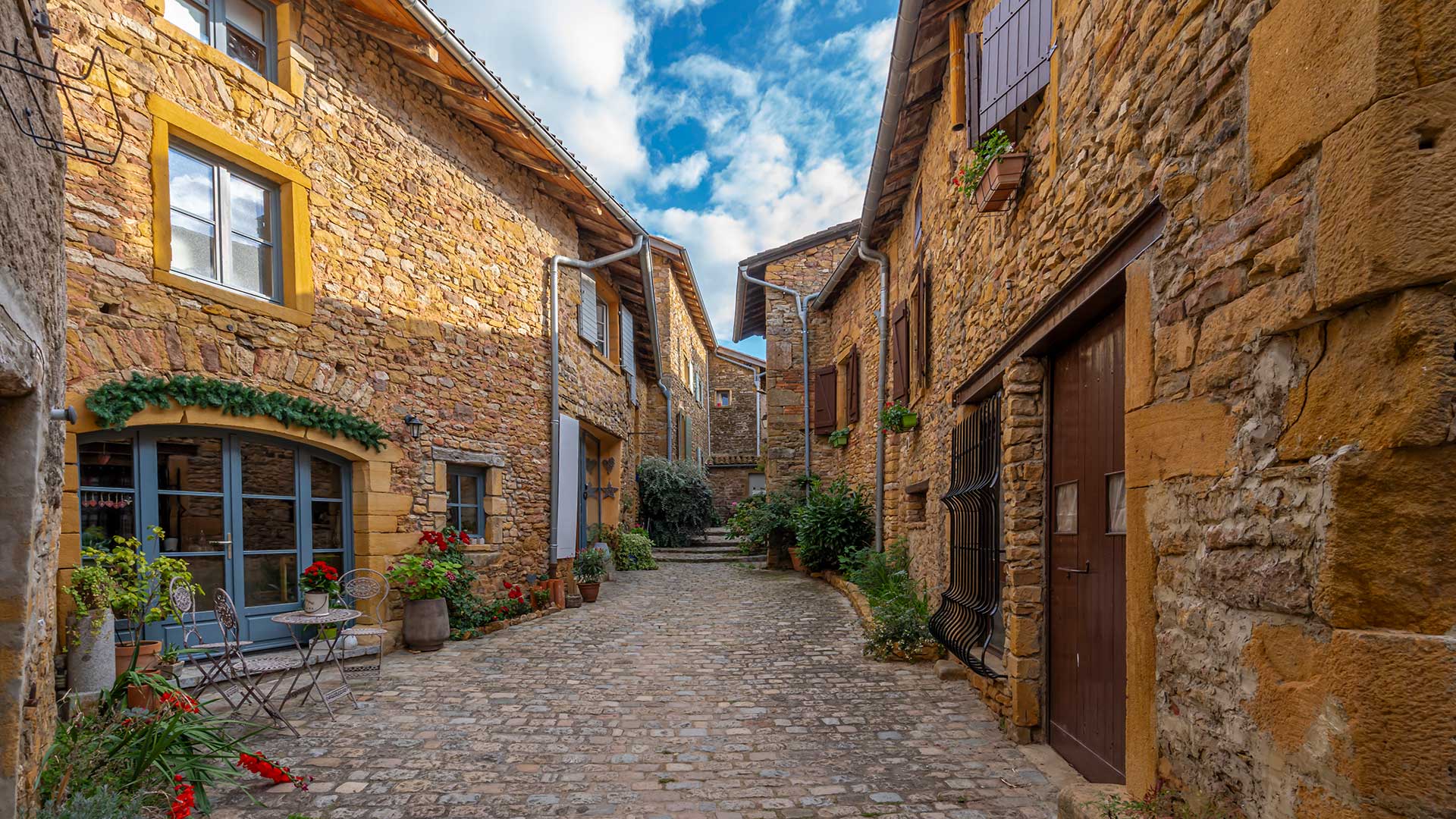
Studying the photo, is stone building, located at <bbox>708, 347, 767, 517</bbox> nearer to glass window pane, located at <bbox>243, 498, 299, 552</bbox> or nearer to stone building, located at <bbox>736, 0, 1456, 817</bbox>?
glass window pane, located at <bbox>243, 498, 299, 552</bbox>

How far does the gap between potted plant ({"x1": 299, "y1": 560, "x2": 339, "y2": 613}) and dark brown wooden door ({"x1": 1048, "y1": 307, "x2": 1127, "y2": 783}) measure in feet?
16.2

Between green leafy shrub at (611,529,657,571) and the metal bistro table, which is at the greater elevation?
the metal bistro table

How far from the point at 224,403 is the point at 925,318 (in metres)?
5.81

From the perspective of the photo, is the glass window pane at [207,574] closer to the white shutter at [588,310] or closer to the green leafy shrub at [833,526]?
the white shutter at [588,310]

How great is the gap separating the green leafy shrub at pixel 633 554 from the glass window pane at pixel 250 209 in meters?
7.00

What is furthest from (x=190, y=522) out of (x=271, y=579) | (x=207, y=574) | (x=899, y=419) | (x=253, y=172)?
(x=899, y=419)

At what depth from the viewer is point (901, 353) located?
7.49m

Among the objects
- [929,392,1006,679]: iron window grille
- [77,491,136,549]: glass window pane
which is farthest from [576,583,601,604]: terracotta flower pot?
[77,491,136,549]: glass window pane

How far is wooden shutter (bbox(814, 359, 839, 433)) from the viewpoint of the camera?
11.4 m

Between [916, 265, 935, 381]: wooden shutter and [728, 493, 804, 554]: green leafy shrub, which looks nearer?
[916, 265, 935, 381]: wooden shutter

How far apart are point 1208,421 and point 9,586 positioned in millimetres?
3930

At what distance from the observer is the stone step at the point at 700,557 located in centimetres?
1277

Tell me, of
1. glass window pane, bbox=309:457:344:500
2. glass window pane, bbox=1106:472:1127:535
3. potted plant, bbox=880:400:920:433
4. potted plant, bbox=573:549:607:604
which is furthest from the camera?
potted plant, bbox=573:549:607:604

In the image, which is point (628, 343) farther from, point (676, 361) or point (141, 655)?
point (141, 655)
